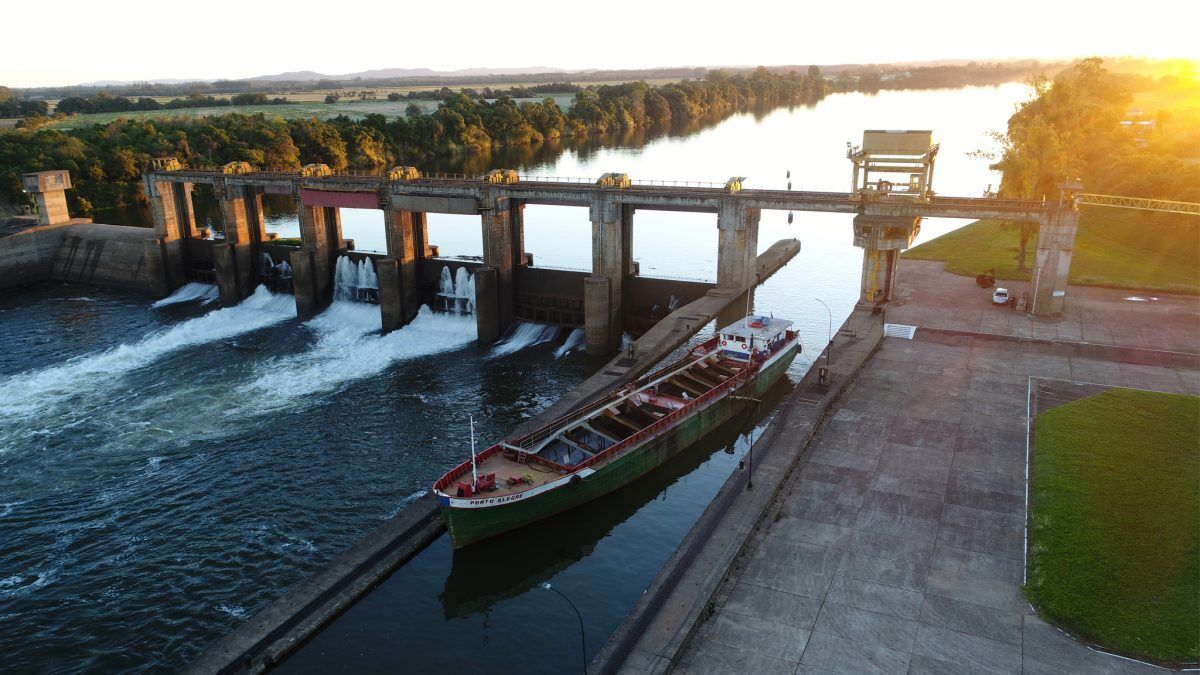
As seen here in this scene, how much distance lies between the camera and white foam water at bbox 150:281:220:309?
89938mm

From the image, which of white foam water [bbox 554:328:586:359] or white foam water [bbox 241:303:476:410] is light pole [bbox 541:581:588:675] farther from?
white foam water [bbox 554:328:586:359]

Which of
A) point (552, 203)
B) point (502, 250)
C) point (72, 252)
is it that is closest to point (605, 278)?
point (552, 203)

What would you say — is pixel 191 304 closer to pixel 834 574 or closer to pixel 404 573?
pixel 404 573

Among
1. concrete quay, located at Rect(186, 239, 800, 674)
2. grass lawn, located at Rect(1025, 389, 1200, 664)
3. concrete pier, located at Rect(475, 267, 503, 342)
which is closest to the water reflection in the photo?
concrete quay, located at Rect(186, 239, 800, 674)

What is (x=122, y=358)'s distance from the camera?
69.5 meters

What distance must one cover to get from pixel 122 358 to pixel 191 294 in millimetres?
24366

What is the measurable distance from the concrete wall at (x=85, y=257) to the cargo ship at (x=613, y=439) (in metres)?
67.2

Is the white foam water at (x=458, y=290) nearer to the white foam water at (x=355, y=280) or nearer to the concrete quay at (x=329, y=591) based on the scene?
the white foam water at (x=355, y=280)

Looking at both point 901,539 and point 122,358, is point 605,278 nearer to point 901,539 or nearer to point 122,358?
point 901,539

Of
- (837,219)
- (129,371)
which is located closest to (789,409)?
(129,371)

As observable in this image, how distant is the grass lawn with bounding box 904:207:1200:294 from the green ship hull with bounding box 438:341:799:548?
4137 centimetres

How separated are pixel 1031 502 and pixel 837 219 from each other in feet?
299

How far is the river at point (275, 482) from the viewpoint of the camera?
34281 mm

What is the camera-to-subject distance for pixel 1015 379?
175 ft
